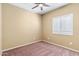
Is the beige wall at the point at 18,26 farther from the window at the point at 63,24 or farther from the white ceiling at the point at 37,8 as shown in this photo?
the window at the point at 63,24

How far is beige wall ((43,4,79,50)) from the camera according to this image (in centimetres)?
121

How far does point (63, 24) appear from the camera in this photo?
4.20ft

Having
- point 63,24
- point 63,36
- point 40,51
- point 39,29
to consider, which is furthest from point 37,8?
point 40,51

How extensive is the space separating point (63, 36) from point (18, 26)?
2.68 feet

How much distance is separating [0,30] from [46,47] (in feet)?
2.83

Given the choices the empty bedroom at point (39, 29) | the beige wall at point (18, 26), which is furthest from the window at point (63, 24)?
the beige wall at point (18, 26)

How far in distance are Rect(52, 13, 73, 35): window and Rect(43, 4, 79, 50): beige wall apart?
0.21 feet

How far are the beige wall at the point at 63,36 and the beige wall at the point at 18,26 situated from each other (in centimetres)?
13

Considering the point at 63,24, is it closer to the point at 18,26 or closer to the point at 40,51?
the point at 40,51

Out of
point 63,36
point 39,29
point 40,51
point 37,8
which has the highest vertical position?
point 37,8

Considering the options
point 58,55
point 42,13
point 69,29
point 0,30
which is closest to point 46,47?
point 58,55

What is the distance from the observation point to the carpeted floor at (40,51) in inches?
49.0

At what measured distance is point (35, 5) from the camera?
125 centimetres

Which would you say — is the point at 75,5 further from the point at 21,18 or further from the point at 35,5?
the point at 21,18
